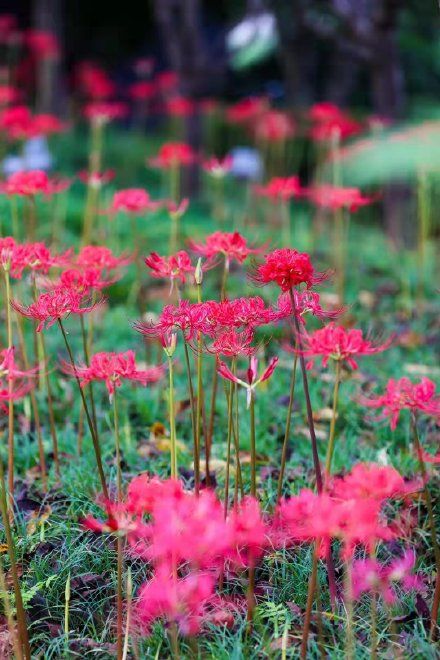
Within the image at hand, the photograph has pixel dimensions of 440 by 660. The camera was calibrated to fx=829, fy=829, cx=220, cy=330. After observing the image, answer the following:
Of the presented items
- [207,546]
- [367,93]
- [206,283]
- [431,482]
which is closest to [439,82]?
[367,93]

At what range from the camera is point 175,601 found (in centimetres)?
151

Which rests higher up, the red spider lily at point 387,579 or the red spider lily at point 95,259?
the red spider lily at point 95,259

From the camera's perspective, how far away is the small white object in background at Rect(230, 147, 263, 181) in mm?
8914

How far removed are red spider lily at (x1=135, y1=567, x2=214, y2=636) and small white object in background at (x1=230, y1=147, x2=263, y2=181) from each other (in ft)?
23.3

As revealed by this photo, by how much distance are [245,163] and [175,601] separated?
8.09 m

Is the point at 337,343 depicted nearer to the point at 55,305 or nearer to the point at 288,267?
the point at 288,267

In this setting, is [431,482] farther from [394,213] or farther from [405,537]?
[394,213]

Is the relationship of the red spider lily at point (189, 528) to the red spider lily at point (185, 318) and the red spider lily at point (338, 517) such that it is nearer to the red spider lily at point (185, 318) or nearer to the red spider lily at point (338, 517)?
the red spider lily at point (338, 517)

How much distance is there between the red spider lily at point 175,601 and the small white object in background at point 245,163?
7113 mm

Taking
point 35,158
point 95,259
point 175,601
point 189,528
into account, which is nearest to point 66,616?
point 175,601

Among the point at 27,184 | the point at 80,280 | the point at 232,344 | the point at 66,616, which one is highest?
the point at 27,184

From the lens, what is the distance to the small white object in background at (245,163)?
8.91 m

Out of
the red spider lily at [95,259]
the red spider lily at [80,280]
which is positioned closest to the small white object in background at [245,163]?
the red spider lily at [95,259]

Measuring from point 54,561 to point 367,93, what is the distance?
9178mm
